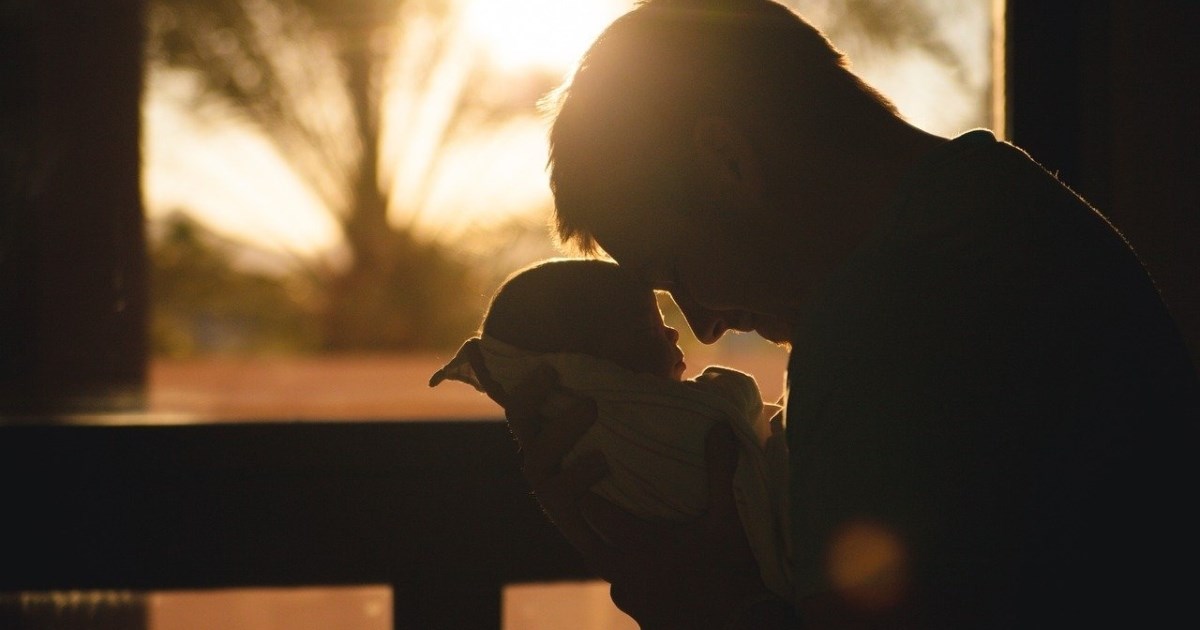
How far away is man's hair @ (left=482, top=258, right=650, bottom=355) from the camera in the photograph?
1.21 m

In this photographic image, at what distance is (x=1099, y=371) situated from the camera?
2.17 feet

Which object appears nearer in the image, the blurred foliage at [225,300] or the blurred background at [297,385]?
the blurred background at [297,385]

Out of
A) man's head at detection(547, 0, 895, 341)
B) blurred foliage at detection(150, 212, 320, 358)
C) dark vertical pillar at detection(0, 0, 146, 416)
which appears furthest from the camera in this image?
blurred foliage at detection(150, 212, 320, 358)

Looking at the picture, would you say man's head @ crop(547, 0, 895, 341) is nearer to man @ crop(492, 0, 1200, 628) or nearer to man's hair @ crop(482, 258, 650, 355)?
man @ crop(492, 0, 1200, 628)

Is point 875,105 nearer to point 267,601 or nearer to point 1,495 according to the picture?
point 267,601

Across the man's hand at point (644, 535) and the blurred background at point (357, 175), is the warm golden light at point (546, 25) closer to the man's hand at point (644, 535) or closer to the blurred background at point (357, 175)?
the blurred background at point (357, 175)

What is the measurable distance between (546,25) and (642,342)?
0.60 meters

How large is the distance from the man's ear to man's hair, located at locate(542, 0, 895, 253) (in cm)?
2

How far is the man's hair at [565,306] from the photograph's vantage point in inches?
47.6

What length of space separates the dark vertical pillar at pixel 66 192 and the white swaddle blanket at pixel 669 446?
891 millimetres

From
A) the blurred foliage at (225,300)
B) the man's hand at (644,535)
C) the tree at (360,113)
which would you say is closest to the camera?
the man's hand at (644,535)

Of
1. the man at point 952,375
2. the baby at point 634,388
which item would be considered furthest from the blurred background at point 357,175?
the man at point 952,375

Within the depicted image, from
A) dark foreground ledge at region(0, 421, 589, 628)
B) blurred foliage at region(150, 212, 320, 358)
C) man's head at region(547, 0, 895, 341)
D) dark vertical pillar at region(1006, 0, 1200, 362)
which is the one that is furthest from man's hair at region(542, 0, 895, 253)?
blurred foliage at region(150, 212, 320, 358)

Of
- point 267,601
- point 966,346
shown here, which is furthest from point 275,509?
point 966,346
